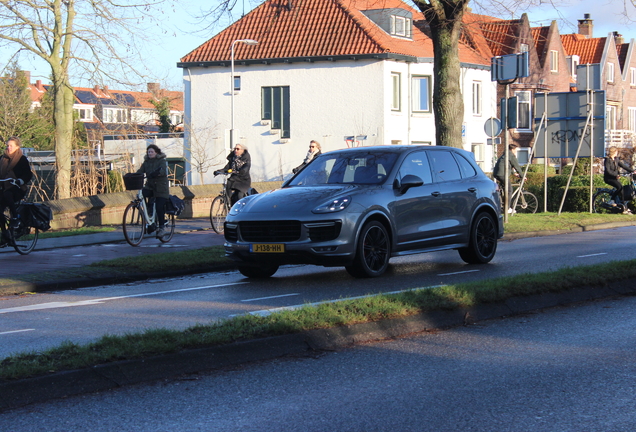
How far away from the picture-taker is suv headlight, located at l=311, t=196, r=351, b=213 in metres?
10.7

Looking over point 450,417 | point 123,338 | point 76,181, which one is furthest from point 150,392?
point 76,181

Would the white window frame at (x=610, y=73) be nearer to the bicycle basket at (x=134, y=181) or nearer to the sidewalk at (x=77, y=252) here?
the sidewalk at (x=77, y=252)

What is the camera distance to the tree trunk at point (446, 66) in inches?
736

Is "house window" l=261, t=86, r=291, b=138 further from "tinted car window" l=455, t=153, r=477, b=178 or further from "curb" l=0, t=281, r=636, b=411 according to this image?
"curb" l=0, t=281, r=636, b=411

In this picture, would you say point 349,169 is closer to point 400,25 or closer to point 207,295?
point 207,295

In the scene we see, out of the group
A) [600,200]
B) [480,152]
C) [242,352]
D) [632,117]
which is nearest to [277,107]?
[480,152]

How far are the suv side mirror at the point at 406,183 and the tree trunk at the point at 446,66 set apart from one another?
7.38 metres

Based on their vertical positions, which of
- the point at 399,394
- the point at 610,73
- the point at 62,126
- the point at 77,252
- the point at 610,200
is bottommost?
the point at 399,394

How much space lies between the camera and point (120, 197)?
2109 centimetres

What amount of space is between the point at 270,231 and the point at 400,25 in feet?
122

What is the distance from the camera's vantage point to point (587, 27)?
78.6m

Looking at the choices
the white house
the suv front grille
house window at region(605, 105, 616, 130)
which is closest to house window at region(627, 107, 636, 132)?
house window at region(605, 105, 616, 130)

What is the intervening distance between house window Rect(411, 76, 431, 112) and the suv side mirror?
3354 cm

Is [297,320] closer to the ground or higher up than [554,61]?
closer to the ground
